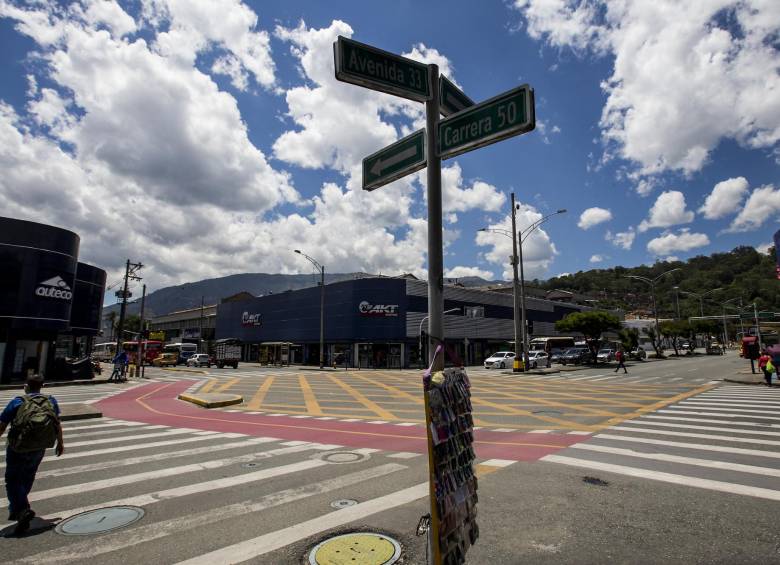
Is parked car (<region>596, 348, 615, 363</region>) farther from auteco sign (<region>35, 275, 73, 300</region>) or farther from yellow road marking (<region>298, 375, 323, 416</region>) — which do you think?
auteco sign (<region>35, 275, 73, 300</region>)

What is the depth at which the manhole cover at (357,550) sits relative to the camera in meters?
4.15

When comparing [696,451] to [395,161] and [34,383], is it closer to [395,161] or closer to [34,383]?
[395,161]

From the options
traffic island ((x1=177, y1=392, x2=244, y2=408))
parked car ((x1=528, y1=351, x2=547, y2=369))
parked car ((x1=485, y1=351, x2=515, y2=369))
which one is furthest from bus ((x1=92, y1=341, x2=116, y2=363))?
parked car ((x1=528, y1=351, x2=547, y2=369))

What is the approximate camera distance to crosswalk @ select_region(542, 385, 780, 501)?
6523 mm

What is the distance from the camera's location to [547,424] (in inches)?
456

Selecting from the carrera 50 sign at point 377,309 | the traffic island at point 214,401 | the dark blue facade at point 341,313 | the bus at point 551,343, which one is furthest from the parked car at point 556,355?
the traffic island at point 214,401

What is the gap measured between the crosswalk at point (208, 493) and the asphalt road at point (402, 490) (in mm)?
27

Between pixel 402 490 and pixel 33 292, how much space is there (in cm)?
3140

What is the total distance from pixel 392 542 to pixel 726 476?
5.44 m

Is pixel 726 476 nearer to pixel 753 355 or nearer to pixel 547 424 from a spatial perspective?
pixel 547 424

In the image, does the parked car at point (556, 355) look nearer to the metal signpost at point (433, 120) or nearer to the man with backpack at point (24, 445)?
the metal signpost at point (433, 120)

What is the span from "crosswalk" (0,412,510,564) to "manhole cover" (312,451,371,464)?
0.7 inches

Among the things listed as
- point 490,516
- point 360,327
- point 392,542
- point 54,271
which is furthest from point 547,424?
point 360,327

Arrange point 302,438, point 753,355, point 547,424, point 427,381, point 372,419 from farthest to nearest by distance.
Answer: point 753,355, point 372,419, point 547,424, point 302,438, point 427,381
